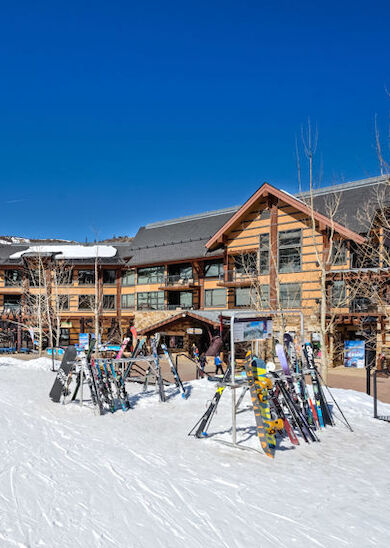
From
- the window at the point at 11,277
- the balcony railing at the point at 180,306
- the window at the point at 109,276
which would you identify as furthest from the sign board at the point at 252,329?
the window at the point at 11,277

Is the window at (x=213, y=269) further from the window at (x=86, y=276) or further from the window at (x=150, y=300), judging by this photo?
the window at (x=86, y=276)

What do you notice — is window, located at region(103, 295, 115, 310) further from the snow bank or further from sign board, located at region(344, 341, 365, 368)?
sign board, located at region(344, 341, 365, 368)

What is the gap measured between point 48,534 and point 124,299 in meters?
31.2

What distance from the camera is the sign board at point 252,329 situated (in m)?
7.89

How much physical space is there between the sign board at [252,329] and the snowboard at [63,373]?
5392 millimetres

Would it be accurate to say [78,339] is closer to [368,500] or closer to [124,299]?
[124,299]

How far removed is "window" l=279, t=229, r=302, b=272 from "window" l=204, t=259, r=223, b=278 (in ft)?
16.9

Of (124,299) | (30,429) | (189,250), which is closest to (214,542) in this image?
(30,429)

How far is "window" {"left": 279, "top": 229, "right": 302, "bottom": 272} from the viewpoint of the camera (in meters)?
23.2

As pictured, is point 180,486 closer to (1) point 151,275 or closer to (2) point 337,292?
(2) point 337,292

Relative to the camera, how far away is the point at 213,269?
28297 millimetres

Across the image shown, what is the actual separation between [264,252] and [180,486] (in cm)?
1989

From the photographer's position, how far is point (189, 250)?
29.7 m

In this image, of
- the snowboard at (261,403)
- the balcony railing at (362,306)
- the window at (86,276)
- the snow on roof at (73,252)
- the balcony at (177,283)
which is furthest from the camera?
the window at (86,276)
